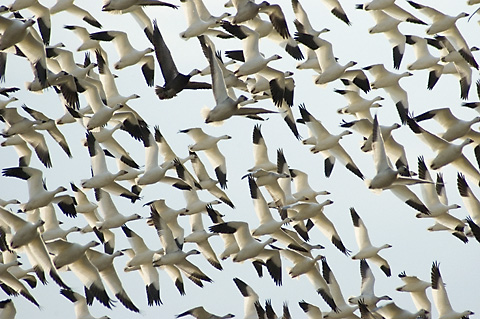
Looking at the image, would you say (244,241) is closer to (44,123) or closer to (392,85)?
(44,123)

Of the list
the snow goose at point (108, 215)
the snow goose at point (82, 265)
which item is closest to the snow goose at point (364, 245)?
the snow goose at point (108, 215)

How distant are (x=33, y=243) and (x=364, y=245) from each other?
5.85 metres

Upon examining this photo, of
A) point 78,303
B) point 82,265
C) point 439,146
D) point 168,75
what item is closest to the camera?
point 168,75

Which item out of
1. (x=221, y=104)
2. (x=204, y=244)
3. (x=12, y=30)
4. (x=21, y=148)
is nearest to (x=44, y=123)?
(x=21, y=148)

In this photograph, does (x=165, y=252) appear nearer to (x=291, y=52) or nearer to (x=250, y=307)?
(x=250, y=307)

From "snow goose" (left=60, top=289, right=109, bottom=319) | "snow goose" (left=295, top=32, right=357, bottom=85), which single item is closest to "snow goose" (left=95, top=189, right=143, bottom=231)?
"snow goose" (left=60, top=289, right=109, bottom=319)

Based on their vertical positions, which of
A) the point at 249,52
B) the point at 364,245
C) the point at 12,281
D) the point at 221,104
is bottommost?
the point at 364,245

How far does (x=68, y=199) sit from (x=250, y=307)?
3475 mm

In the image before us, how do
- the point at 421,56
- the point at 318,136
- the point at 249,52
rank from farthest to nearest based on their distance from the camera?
the point at 421,56 < the point at 318,136 < the point at 249,52

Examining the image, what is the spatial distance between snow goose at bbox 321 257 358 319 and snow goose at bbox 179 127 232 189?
223cm

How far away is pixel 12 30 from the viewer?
14195 millimetres

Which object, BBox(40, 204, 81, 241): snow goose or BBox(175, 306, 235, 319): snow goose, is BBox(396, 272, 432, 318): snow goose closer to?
BBox(175, 306, 235, 319): snow goose

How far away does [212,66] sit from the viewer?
44.2 ft

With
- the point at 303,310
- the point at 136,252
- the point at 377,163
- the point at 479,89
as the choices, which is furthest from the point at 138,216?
the point at 479,89
